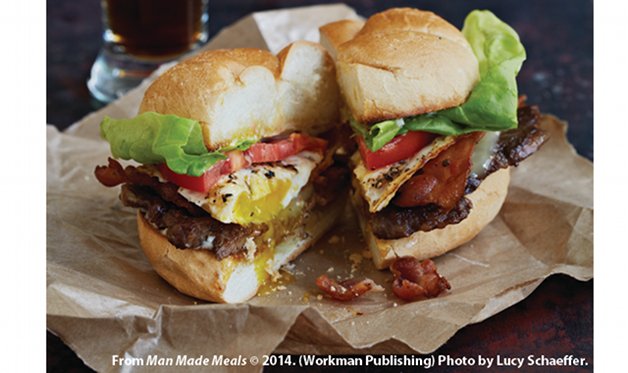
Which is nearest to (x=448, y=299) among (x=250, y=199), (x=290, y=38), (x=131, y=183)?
(x=250, y=199)

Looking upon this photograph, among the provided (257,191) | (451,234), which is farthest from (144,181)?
(451,234)

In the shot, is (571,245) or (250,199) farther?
(571,245)

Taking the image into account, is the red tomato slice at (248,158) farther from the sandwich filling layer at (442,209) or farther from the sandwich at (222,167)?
the sandwich filling layer at (442,209)

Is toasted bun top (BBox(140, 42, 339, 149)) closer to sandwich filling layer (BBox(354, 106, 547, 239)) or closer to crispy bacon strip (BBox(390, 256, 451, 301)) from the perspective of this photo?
sandwich filling layer (BBox(354, 106, 547, 239))

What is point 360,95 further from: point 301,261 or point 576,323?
point 576,323

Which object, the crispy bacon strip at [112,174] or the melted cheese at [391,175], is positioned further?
the crispy bacon strip at [112,174]

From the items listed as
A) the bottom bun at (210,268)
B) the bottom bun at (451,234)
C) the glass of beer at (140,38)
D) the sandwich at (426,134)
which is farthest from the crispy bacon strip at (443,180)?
the glass of beer at (140,38)

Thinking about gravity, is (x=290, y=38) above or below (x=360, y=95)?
below
